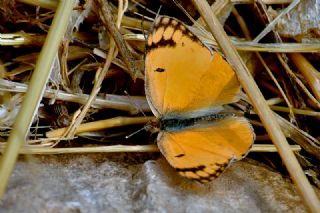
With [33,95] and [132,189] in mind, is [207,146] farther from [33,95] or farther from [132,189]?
[33,95]

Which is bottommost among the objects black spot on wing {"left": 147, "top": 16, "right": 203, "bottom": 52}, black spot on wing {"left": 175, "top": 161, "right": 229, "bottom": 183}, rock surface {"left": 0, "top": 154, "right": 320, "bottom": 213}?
rock surface {"left": 0, "top": 154, "right": 320, "bottom": 213}

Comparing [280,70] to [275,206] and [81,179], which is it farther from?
[81,179]

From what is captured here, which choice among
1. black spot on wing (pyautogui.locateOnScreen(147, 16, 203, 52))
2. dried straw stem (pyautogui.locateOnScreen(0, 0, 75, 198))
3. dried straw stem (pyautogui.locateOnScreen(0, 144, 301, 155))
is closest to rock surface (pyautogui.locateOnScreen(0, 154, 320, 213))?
dried straw stem (pyautogui.locateOnScreen(0, 144, 301, 155))

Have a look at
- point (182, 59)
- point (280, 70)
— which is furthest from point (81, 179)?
point (280, 70)

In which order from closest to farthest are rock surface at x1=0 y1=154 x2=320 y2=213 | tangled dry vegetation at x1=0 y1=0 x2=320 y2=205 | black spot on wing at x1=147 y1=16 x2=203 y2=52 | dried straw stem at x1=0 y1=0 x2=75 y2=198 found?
1. dried straw stem at x1=0 y1=0 x2=75 y2=198
2. rock surface at x1=0 y1=154 x2=320 y2=213
3. black spot on wing at x1=147 y1=16 x2=203 y2=52
4. tangled dry vegetation at x1=0 y1=0 x2=320 y2=205

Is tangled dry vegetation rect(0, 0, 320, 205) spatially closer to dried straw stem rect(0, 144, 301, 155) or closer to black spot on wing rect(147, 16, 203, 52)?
dried straw stem rect(0, 144, 301, 155)

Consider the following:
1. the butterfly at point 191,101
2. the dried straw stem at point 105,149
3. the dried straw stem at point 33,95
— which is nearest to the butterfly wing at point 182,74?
the butterfly at point 191,101

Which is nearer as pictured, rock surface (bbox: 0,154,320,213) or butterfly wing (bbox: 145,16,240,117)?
rock surface (bbox: 0,154,320,213)

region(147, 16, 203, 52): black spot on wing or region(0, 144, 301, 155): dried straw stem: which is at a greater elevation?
region(147, 16, 203, 52): black spot on wing
